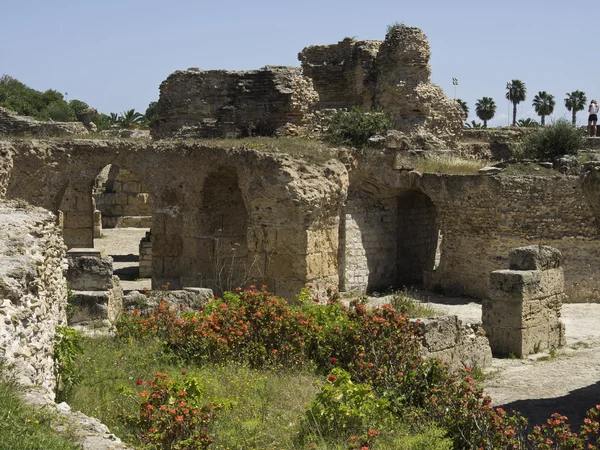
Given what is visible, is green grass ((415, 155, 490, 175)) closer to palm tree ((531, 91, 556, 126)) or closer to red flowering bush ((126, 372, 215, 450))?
red flowering bush ((126, 372, 215, 450))

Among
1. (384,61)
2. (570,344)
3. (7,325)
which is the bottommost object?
(570,344)

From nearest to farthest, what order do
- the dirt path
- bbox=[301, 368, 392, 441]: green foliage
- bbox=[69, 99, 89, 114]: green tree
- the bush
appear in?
bbox=[301, 368, 392, 441]: green foliage < the dirt path < the bush < bbox=[69, 99, 89, 114]: green tree

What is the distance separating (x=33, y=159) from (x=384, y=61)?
31.3ft

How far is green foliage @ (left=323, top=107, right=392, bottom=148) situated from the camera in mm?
18188

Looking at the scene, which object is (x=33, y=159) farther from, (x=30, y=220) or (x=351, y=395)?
(x=351, y=395)

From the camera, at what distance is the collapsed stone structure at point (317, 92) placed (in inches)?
774

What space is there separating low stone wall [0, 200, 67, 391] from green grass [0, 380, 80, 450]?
1.74 feet

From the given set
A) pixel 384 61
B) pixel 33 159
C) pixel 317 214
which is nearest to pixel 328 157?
pixel 317 214

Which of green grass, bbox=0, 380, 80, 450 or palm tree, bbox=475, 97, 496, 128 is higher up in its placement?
palm tree, bbox=475, 97, 496, 128

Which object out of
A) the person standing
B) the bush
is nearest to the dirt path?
the bush

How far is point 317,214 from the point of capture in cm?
1566

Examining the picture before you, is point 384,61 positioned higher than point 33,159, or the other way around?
point 384,61

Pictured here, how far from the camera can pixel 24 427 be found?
16.1 ft

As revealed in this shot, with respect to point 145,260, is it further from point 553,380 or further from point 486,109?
point 486,109
